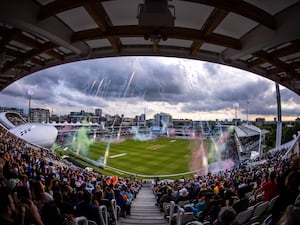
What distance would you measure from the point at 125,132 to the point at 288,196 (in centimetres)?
7050

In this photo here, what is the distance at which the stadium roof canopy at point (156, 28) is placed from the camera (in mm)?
3703

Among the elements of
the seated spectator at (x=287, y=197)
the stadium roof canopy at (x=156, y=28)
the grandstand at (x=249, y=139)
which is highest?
the stadium roof canopy at (x=156, y=28)

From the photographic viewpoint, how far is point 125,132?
Answer: 72875mm

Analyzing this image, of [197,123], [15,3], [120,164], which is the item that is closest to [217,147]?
[197,123]

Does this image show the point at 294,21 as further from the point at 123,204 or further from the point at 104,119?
the point at 104,119

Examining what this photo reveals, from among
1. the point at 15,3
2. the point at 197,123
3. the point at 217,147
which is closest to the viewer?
the point at 15,3

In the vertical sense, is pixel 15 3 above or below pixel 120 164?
above

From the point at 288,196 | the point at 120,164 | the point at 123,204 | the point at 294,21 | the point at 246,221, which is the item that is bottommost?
the point at 120,164

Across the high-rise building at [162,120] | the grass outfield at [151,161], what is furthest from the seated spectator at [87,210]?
the high-rise building at [162,120]

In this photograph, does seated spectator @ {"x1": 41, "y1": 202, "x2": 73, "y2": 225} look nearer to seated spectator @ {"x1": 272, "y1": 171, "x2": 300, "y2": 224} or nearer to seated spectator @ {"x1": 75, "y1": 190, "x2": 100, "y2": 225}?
seated spectator @ {"x1": 75, "y1": 190, "x2": 100, "y2": 225}

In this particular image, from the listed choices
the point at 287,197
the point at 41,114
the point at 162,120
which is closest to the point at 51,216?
the point at 287,197

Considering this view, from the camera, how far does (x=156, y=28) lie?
4.32 meters

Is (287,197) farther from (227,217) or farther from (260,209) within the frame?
(227,217)

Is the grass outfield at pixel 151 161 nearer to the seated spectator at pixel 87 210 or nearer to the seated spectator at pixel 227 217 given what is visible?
the seated spectator at pixel 87 210
